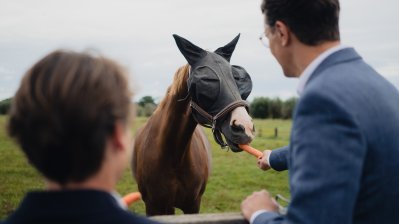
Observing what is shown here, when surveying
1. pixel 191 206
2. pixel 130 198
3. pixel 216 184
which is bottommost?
pixel 216 184

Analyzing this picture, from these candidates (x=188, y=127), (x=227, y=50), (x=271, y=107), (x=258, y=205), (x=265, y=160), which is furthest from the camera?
(x=271, y=107)

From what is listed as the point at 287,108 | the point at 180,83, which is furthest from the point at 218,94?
the point at 287,108

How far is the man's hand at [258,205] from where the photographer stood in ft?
5.74

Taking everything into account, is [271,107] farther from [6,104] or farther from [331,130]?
[331,130]

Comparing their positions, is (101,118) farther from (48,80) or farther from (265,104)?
(265,104)

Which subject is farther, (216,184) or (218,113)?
(216,184)

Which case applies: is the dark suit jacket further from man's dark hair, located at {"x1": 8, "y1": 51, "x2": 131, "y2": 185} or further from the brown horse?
the brown horse

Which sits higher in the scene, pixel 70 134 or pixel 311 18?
pixel 311 18

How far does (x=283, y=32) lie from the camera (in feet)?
5.80

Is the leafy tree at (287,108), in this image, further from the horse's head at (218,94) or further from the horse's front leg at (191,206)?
the horse's head at (218,94)

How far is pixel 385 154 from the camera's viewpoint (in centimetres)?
150

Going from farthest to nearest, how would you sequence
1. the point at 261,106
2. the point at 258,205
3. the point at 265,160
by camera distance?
the point at 261,106
the point at 265,160
the point at 258,205

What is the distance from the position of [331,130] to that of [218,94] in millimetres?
2722

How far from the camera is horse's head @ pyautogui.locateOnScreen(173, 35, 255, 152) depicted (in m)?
3.86
